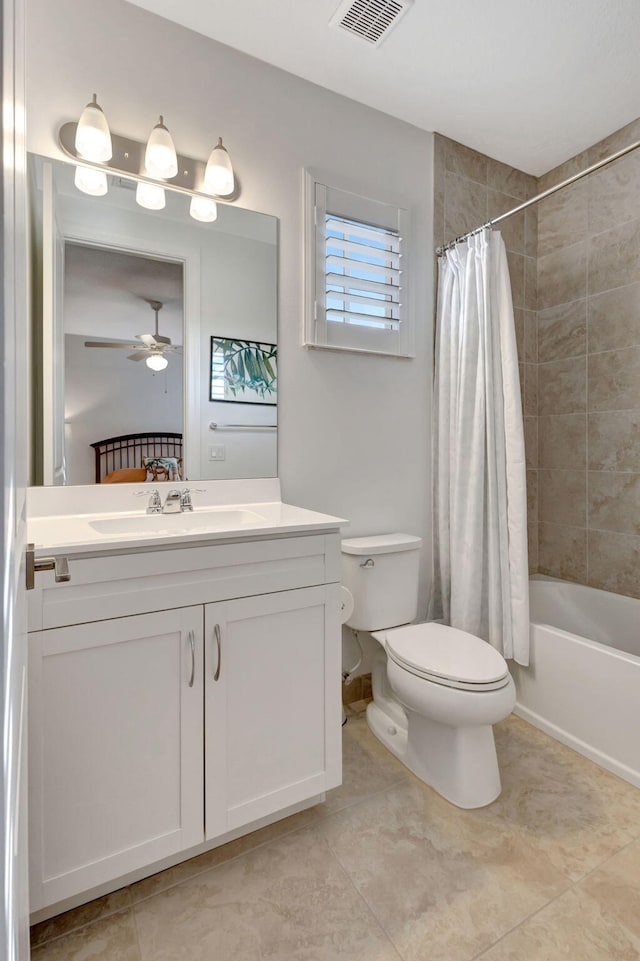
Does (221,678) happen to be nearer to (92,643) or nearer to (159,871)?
(92,643)

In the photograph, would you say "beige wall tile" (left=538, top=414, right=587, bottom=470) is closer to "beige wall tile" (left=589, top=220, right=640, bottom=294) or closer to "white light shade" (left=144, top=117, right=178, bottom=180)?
"beige wall tile" (left=589, top=220, right=640, bottom=294)

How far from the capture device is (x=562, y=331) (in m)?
2.54

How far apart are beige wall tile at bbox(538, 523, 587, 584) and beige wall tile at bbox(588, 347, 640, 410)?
0.65 metres

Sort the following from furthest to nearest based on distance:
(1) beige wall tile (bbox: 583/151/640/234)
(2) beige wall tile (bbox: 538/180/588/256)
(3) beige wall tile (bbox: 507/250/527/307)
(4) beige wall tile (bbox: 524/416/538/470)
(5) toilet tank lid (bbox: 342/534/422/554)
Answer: (4) beige wall tile (bbox: 524/416/538/470) < (3) beige wall tile (bbox: 507/250/527/307) < (2) beige wall tile (bbox: 538/180/588/256) < (1) beige wall tile (bbox: 583/151/640/234) < (5) toilet tank lid (bbox: 342/534/422/554)

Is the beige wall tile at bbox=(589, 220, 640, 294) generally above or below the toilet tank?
above

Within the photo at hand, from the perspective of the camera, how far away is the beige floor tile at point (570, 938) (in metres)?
1.09

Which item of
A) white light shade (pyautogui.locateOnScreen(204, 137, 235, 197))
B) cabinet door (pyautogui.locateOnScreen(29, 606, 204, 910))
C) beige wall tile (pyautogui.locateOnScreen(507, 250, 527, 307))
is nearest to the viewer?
cabinet door (pyautogui.locateOnScreen(29, 606, 204, 910))

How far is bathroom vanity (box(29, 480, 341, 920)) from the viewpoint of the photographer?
3.56ft

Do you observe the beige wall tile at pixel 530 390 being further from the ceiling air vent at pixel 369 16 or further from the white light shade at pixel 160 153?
the white light shade at pixel 160 153

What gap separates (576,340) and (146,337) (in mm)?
2098

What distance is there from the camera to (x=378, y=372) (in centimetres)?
214

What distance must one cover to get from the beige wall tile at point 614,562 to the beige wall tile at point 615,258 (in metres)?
1.21

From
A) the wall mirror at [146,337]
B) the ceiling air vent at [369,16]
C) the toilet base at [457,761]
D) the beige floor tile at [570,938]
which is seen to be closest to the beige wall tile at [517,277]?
the ceiling air vent at [369,16]

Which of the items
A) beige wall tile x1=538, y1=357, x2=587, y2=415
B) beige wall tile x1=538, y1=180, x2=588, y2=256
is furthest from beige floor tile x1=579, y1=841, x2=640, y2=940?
beige wall tile x1=538, y1=180, x2=588, y2=256
